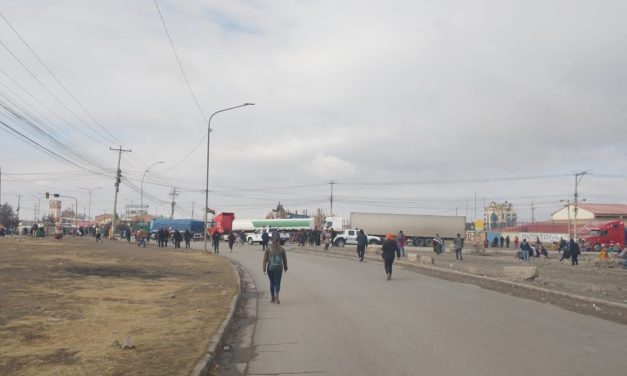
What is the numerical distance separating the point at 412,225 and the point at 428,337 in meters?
59.9

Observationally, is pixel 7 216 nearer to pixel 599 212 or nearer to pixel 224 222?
pixel 224 222

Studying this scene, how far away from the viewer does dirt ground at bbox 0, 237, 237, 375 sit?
21.2 feet

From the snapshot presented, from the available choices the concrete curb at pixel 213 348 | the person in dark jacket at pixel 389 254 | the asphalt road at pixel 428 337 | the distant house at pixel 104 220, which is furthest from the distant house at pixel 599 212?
the distant house at pixel 104 220

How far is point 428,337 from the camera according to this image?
8484mm

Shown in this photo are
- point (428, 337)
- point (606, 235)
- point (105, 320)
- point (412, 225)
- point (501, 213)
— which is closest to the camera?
point (428, 337)

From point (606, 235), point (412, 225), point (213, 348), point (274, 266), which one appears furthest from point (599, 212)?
point (213, 348)

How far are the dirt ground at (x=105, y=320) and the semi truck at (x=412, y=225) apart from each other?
162 feet

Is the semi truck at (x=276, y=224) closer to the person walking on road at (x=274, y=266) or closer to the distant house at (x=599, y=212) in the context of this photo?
the distant house at (x=599, y=212)

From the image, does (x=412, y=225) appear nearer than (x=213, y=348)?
No

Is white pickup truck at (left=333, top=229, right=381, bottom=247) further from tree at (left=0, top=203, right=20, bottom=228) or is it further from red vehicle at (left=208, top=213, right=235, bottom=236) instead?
tree at (left=0, top=203, right=20, bottom=228)

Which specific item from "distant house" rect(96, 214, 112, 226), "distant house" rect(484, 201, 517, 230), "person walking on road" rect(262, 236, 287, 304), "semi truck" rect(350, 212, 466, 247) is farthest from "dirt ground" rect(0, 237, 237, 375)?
"distant house" rect(484, 201, 517, 230)

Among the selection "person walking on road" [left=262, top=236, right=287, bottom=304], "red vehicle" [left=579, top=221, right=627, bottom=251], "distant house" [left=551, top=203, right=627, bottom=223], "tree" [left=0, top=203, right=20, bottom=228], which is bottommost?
"person walking on road" [left=262, top=236, right=287, bottom=304]

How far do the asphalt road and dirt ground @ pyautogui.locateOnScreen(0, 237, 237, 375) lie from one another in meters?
1.08

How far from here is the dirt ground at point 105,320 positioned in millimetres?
6457
